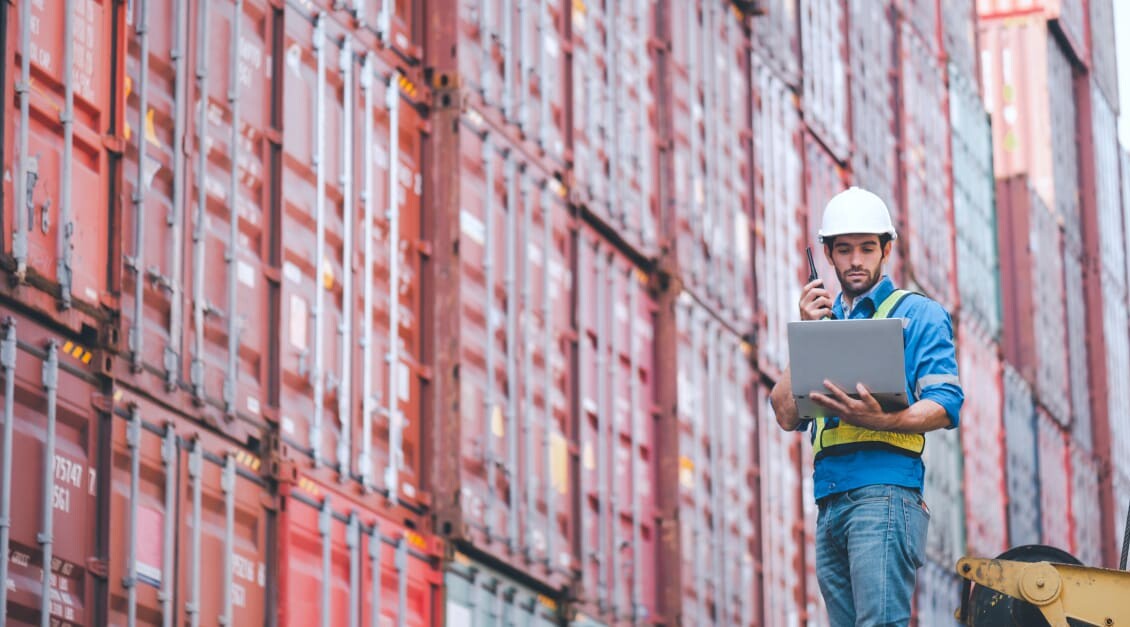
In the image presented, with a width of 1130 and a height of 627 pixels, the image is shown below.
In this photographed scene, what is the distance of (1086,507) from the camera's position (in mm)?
Result: 34656

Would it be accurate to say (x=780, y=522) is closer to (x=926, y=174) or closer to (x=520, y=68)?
(x=520, y=68)

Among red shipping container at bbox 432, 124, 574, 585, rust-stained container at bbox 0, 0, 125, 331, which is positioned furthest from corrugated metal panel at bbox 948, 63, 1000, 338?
rust-stained container at bbox 0, 0, 125, 331

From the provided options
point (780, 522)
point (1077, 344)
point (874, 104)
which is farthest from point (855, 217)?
point (1077, 344)

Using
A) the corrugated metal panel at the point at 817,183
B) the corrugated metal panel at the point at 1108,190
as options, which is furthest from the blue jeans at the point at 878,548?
the corrugated metal panel at the point at 1108,190

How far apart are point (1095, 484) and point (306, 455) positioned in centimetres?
2569

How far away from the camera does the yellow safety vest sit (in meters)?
5.65

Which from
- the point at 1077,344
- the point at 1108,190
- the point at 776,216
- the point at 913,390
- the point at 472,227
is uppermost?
the point at 1108,190

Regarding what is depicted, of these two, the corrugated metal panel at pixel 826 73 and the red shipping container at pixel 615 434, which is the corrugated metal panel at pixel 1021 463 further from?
the red shipping container at pixel 615 434

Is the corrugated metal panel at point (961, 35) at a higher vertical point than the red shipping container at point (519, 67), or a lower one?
higher

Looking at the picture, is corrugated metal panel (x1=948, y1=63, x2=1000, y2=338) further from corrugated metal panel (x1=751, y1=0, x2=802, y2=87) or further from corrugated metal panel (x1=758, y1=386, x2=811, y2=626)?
corrugated metal panel (x1=758, y1=386, x2=811, y2=626)

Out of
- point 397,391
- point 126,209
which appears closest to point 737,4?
point 397,391

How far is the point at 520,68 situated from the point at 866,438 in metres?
10.4

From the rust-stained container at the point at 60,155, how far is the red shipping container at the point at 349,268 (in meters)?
1.79

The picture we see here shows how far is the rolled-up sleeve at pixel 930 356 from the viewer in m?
5.62
